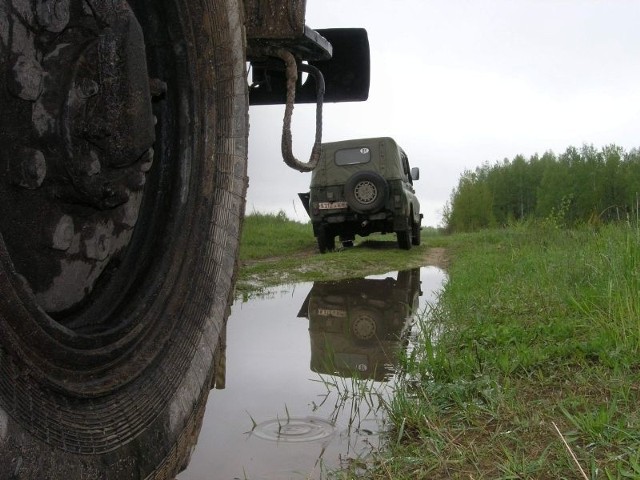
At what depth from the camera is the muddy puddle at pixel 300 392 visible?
7.16 feet

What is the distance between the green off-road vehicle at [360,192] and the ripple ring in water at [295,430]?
368 inches

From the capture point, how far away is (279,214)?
63.8 feet

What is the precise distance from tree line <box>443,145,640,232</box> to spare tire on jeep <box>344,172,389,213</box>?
11.7 m

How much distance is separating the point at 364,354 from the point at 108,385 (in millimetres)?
2354

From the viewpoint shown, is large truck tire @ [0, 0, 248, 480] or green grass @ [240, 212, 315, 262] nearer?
large truck tire @ [0, 0, 248, 480]

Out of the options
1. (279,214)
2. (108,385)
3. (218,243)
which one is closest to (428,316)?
(218,243)

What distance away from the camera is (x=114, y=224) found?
1531 mm

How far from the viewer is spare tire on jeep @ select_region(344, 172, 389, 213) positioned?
11.8m

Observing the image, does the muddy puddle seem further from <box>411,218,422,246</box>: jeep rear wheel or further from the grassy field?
<box>411,218,422,246</box>: jeep rear wheel

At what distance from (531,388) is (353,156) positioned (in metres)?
10.4

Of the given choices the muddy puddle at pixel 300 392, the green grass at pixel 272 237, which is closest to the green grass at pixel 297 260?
the green grass at pixel 272 237

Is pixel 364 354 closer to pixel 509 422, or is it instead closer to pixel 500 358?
pixel 500 358

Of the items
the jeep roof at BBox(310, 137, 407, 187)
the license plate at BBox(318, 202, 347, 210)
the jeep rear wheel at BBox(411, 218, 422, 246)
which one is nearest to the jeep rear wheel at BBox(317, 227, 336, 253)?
the license plate at BBox(318, 202, 347, 210)

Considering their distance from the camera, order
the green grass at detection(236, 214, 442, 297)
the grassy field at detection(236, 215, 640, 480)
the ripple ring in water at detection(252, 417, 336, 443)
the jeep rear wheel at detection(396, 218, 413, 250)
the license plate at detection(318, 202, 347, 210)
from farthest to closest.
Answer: the jeep rear wheel at detection(396, 218, 413, 250) → the license plate at detection(318, 202, 347, 210) → the green grass at detection(236, 214, 442, 297) → the ripple ring in water at detection(252, 417, 336, 443) → the grassy field at detection(236, 215, 640, 480)
